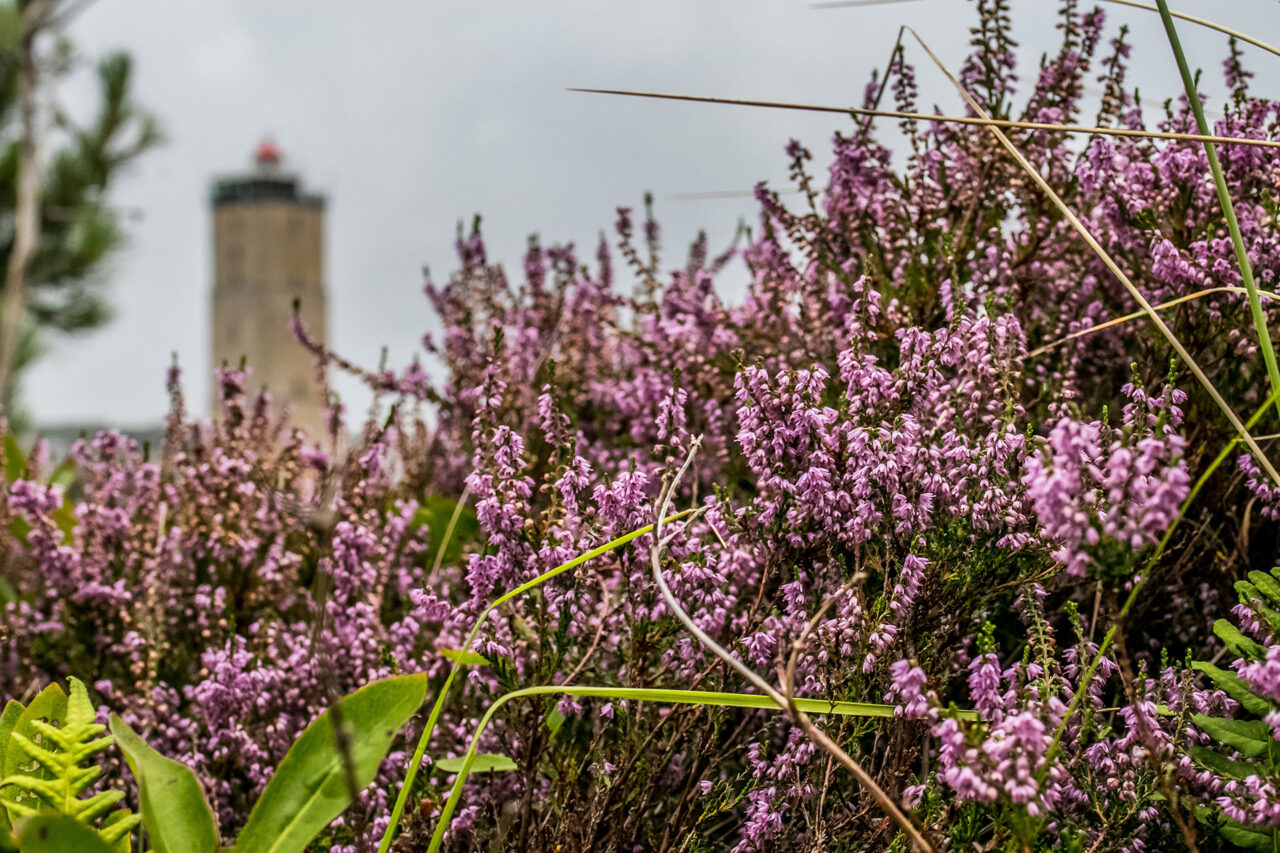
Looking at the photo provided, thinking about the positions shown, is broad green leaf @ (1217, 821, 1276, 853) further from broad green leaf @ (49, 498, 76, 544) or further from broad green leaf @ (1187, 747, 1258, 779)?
broad green leaf @ (49, 498, 76, 544)

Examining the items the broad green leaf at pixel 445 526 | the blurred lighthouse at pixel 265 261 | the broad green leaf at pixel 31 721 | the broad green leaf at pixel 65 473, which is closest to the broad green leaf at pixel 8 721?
the broad green leaf at pixel 31 721

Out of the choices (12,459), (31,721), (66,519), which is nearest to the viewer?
(31,721)

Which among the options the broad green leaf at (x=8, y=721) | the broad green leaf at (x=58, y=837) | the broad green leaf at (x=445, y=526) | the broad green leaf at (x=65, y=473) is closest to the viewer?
the broad green leaf at (x=58, y=837)

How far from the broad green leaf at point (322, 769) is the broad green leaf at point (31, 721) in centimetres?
30

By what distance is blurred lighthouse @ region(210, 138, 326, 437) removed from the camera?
6266cm

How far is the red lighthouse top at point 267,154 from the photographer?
65.4 metres

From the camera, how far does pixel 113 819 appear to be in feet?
4.80

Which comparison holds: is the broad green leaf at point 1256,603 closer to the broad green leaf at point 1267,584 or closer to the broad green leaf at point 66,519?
the broad green leaf at point 1267,584

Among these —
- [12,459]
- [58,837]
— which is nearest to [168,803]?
[58,837]

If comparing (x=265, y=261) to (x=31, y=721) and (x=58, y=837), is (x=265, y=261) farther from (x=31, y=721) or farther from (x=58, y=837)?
(x=58, y=837)

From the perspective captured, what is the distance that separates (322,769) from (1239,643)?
1110 millimetres

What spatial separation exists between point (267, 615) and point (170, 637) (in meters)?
0.55

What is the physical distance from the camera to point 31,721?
1478 millimetres

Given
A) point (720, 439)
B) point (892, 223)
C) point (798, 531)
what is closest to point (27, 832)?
point (798, 531)
